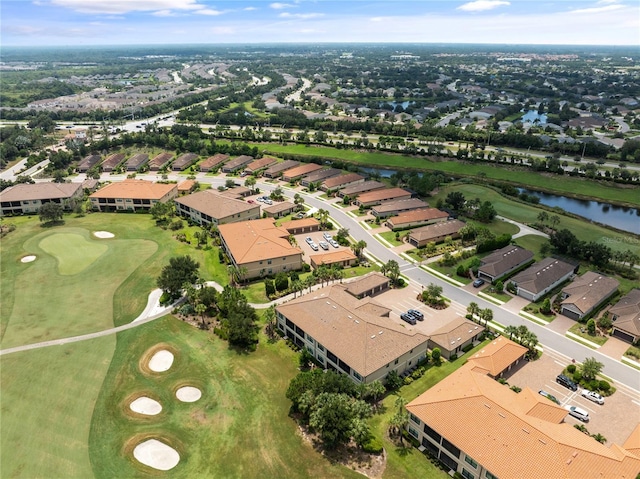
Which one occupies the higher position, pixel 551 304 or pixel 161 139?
pixel 161 139

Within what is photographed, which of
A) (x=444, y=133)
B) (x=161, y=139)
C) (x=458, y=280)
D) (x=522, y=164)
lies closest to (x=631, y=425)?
(x=458, y=280)

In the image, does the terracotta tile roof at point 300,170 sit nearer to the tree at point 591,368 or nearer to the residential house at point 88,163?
the residential house at point 88,163

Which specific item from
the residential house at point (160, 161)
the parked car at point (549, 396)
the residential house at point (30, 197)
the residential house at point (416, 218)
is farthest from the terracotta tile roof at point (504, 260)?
the residential house at point (160, 161)

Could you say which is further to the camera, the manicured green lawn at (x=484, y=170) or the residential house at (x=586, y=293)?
the manicured green lawn at (x=484, y=170)

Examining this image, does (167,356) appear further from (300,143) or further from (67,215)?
(300,143)

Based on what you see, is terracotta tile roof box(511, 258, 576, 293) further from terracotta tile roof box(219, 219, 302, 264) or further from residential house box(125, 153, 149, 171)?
residential house box(125, 153, 149, 171)

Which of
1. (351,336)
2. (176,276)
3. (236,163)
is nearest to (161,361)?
(176,276)
